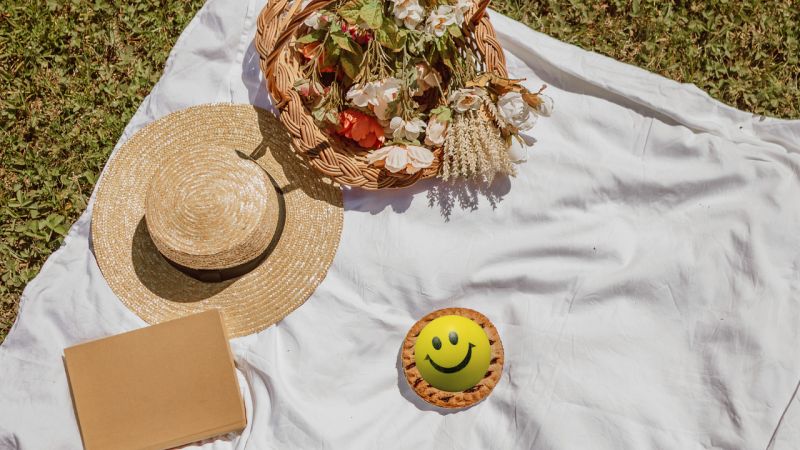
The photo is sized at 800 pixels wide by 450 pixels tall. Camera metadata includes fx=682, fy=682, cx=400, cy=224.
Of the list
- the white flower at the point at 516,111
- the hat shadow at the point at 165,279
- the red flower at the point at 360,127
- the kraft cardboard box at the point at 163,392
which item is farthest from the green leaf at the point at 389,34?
the kraft cardboard box at the point at 163,392

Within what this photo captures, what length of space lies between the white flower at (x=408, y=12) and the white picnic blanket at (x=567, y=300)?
599 millimetres

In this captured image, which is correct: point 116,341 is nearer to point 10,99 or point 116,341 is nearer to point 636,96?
point 10,99

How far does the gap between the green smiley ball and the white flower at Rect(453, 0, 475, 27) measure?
1019 millimetres

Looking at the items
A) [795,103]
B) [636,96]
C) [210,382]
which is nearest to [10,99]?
[210,382]

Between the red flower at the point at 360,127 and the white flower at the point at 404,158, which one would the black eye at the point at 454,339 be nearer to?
the white flower at the point at 404,158

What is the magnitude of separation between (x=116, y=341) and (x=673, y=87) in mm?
2261

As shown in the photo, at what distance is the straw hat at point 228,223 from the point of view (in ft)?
7.48

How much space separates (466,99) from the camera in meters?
2.31

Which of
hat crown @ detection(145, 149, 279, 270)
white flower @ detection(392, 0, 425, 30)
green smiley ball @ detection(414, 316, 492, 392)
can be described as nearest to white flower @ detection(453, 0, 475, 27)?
white flower @ detection(392, 0, 425, 30)

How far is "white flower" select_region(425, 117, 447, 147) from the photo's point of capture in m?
2.33

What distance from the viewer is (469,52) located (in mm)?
2447

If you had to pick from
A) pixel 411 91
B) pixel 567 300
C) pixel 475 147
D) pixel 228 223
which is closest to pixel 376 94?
pixel 411 91

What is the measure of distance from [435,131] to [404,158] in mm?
153

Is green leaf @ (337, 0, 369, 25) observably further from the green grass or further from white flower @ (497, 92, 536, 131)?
the green grass
